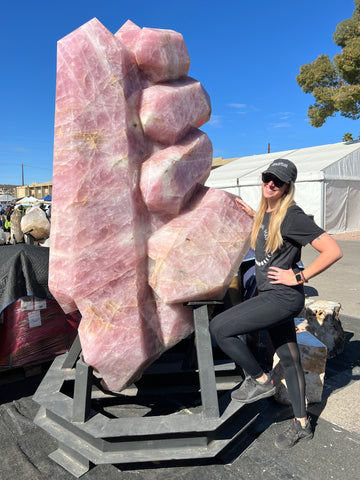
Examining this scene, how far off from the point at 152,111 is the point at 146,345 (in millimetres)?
1526

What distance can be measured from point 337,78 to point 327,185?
8311mm

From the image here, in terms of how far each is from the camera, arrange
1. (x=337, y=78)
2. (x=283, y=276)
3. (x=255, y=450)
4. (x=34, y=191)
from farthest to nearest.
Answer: (x=34, y=191), (x=337, y=78), (x=255, y=450), (x=283, y=276)

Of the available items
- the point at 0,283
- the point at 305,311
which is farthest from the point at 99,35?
the point at 305,311

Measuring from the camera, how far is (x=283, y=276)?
82.4 inches

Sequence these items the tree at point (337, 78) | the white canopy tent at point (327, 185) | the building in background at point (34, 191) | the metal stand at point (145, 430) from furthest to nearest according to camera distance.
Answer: the building in background at point (34, 191)
the tree at point (337, 78)
the white canopy tent at point (327, 185)
the metal stand at point (145, 430)

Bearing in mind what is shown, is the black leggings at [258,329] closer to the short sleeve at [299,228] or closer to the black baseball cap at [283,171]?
the short sleeve at [299,228]

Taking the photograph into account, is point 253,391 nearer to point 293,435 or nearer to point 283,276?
point 293,435

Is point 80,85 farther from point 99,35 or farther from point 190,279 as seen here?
point 190,279

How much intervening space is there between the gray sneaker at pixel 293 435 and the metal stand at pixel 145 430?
27 cm

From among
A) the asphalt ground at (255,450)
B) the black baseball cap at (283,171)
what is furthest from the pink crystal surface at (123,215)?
the asphalt ground at (255,450)

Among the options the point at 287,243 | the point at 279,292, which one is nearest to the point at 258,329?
the point at 279,292

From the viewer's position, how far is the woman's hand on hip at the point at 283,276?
6.81 feet

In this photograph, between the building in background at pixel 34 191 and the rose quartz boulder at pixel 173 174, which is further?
the building in background at pixel 34 191

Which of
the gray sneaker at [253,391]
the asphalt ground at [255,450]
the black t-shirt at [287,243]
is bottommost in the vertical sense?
the asphalt ground at [255,450]
